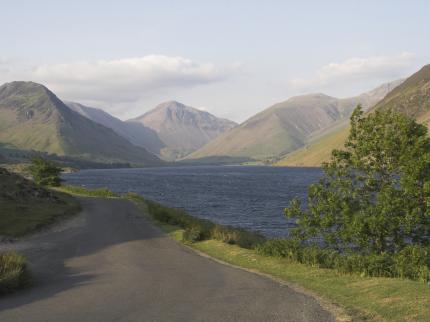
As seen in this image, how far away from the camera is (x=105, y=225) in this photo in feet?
125

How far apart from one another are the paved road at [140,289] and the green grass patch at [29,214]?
13.5 feet

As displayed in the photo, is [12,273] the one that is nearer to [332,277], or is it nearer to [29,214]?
[332,277]

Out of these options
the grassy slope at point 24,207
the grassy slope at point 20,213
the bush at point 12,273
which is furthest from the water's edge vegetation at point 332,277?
the grassy slope at point 24,207

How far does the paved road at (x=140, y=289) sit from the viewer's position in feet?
47.0

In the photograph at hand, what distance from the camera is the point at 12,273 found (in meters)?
17.8

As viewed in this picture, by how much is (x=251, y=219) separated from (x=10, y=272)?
2071 inches

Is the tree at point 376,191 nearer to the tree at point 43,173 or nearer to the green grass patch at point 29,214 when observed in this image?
the green grass patch at point 29,214

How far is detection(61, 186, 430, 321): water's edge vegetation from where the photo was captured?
14.0 metres

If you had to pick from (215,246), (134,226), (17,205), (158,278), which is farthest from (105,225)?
(158,278)

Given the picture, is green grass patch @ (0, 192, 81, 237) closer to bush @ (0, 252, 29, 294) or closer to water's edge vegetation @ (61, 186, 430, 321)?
water's edge vegetation @ (61, 186, 430, 321)

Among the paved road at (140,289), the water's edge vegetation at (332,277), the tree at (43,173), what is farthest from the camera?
the tree at (43,173)

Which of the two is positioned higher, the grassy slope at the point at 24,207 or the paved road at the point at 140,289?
the grassy slope at the point at 24,207

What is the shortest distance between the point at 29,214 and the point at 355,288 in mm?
31827

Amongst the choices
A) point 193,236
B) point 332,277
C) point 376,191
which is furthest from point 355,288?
point 193,236
